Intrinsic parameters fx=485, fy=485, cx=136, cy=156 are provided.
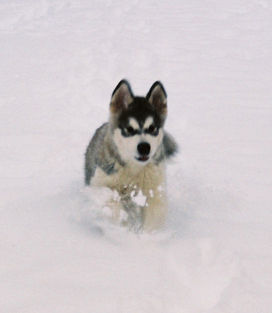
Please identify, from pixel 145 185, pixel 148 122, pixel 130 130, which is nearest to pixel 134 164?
pixel 145 185

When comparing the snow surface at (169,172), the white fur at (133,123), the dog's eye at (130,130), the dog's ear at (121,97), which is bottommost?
the snow surface at (169,172)

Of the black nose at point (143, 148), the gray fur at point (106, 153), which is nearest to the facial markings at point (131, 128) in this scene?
the black nose at point (143, 148)

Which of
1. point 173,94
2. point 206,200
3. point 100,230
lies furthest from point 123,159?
point 173,94

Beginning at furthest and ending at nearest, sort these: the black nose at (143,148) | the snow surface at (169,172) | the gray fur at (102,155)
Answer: the gray fur at (102,155)
the black nose at (143,148)
the snow surface at (169,172)

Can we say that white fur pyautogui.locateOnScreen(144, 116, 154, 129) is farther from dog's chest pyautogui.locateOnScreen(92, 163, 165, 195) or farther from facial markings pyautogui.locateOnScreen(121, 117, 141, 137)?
dog's chest pyautogui.locateOnScreen(92, 163, 165, 195)

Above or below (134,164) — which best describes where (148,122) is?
above

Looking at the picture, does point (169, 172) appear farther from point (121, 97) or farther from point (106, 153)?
point (121, 97)

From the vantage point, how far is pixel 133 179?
16.7ft

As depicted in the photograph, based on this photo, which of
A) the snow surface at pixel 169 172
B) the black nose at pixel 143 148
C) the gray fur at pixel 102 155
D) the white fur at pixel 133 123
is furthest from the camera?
the gray fur at pixel 102 155

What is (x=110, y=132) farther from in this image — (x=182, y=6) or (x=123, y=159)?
(x=182, y=6)

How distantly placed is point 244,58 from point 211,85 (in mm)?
2098

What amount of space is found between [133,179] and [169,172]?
143 cm

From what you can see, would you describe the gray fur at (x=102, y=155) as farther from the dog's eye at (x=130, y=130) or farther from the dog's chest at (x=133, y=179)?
the dog's eye at (x=130, y=130)

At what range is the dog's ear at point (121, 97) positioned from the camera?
5008 mm
